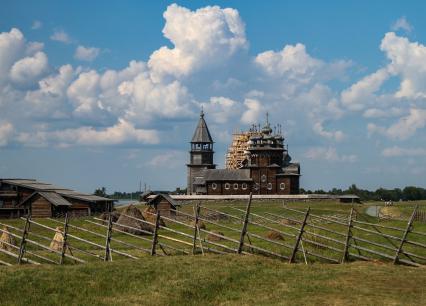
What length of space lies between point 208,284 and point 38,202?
4286 centimetres

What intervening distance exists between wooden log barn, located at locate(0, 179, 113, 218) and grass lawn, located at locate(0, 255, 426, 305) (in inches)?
1502

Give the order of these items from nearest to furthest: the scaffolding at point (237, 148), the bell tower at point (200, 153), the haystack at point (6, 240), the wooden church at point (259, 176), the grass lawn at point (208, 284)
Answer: the grass lawn at point (208, 284) → the haystack at point (6, 240) → the wooden church at point (259, 176) → the bell tower at point (200, 153) → the scaffolding at point (237, 148)

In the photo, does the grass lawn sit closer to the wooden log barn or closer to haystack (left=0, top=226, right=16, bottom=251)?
haystack (left=0, top=226, right=16, bottom=251)

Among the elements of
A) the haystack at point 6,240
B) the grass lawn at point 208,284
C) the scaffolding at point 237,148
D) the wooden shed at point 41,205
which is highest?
the scaffolding at point 237,148

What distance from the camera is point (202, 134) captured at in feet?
316

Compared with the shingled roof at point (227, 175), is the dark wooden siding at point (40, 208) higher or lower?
lower

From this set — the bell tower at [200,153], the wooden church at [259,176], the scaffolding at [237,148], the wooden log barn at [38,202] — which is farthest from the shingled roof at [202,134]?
the wooden log barn at [38,202]

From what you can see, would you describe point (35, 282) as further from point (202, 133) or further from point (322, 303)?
point (202, 133)

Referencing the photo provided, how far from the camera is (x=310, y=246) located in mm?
23781

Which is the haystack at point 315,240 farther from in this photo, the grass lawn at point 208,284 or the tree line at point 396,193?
the tree line at point 396,193

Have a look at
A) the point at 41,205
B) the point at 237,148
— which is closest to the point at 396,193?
the point at 237,148

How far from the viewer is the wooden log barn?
56656mm

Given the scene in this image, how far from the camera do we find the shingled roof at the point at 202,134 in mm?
95625

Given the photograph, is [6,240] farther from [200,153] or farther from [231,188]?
[200,153]
